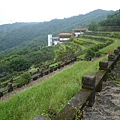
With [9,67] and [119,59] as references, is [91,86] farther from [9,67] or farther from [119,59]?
[9,67]

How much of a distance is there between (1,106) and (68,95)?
2.92m

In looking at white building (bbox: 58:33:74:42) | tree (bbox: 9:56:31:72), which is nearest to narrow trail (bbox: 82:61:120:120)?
tree (bbox: 9:56:31:72)

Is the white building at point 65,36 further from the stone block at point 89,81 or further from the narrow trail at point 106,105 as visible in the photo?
the stone block at point 89,81

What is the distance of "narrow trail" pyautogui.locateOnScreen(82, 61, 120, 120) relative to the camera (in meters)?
3.34

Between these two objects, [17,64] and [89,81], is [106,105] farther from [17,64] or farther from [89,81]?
[17,64]

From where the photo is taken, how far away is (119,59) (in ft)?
25.9

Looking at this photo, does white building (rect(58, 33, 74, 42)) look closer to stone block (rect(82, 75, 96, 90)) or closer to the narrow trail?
the narrow trail

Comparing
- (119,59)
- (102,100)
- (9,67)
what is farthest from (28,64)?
(102,100)

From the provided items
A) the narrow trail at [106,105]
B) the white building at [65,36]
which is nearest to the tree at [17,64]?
the white building at [65,36]

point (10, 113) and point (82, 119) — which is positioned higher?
point (82, 119)

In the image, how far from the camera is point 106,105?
3.75 meters

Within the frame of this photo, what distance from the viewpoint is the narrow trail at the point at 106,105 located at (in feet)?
11.0

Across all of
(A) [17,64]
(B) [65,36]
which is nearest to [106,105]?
(A) [17,64]

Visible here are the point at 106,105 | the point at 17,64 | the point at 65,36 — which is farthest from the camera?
the point at 65,36
